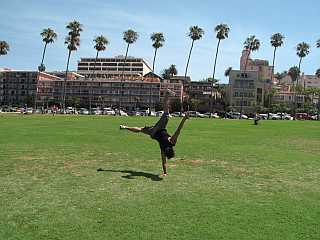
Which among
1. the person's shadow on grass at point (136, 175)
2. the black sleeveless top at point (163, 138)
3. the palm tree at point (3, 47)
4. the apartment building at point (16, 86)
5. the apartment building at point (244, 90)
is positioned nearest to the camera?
the person's shadow on grass at point (136, 175)

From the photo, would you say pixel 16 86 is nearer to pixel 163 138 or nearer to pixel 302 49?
pixel 302 49

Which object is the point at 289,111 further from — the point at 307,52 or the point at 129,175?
the point at 129,175

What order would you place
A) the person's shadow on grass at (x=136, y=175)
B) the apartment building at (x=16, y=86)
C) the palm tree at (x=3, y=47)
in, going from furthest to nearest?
the apartment building at (x=16, y=86)
the palm tree at (x=3, y=47)
the person's shadow on grass at (x=136, y=175)

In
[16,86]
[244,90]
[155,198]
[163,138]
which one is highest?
[244,90]

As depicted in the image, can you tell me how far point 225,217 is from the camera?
668 cm

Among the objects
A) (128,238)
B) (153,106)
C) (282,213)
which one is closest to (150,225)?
(128,238)

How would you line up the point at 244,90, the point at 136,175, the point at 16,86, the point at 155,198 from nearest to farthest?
1. the point at 155,198
2. the point at 136,175
3. the point at 244,90
4. the point at 16,86

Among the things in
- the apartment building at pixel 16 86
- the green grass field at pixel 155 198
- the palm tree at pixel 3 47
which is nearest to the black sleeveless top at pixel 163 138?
the green grass field at pixel 155 198

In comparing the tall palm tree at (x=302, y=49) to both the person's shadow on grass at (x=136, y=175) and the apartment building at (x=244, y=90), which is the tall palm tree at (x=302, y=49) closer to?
the apartment building at (x=244, y=90)

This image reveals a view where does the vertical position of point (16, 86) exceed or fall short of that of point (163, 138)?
it exceeds it

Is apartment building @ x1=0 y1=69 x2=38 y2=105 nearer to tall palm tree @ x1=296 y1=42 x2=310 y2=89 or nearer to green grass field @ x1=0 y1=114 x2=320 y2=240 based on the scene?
tall palm tree @ x1=296 y1=42 x2=310 y2=89

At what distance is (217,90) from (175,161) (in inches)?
6073

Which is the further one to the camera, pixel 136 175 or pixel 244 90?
pixel 244 90

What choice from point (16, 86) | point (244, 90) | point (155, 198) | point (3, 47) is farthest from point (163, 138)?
point (16, 86)
